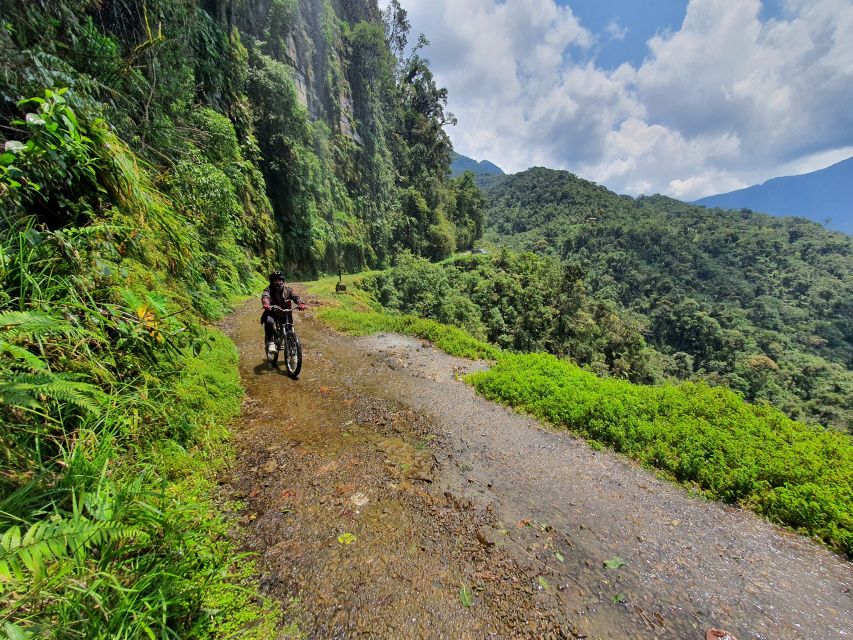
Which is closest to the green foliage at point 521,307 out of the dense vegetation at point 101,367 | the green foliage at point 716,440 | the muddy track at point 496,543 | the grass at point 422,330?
the grass at point 422,330

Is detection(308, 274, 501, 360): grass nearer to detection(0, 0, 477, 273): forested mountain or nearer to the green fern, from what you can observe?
detection(0, 0, 477, 273): forested mountain

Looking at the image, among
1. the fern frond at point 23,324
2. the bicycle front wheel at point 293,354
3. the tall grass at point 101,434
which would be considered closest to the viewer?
the tall grass at point 101,434

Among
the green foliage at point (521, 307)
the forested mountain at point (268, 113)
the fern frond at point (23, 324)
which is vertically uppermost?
the forested mountain at point (268, 113)

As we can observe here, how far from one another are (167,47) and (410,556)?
10.9 m

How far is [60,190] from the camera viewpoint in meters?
3.10

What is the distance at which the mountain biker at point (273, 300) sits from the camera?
22.1ft

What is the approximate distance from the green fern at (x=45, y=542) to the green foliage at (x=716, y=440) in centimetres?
551

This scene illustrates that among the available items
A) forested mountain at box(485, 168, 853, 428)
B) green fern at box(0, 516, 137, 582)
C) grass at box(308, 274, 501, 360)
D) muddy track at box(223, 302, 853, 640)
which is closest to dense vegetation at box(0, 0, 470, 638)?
green fern at box(0, 516, 137, 582)

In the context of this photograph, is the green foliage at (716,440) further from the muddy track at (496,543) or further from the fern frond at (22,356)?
the fern frond at (22,356)

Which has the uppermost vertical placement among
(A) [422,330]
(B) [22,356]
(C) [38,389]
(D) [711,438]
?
(B) [22,356]

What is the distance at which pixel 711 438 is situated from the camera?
4.88m

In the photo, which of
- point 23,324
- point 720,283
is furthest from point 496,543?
point 720,283

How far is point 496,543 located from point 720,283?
9897 centimetres

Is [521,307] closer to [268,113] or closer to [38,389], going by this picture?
[268,113]
